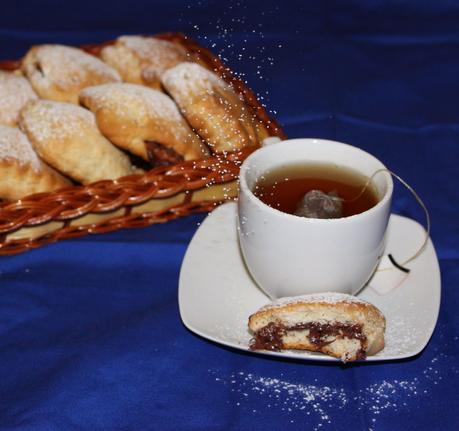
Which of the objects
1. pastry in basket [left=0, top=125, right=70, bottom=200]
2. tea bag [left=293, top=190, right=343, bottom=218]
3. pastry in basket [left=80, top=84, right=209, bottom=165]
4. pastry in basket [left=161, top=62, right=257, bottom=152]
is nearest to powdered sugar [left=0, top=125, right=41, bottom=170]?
pastry in basket [left=0, top=125, right=70, bottom=200]

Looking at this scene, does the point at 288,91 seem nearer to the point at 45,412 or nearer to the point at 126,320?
the point at 126,320

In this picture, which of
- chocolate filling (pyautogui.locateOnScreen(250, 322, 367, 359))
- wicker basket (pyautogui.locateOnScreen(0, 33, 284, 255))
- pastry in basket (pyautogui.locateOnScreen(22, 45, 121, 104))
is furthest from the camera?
pastry in basket (pyautogui.locateOnScreen(22, 45, 121, 104))

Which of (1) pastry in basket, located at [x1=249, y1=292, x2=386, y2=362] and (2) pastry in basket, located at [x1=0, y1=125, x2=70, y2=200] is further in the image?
(2) pastry in basket, located at [x1=0, y1=125, x2=70, y2=200]

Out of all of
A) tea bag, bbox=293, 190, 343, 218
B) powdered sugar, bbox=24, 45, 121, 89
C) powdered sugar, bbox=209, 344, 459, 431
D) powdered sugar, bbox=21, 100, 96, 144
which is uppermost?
powdered sugar, bbox=24, 45, 121, 89

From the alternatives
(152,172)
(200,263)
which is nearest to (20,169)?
(152,172)

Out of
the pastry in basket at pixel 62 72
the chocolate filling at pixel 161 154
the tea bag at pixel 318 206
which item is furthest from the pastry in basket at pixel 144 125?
the tea bag at pixel 318 206

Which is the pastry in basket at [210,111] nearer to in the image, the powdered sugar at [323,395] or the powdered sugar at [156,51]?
the powdered sugar at [156,51]

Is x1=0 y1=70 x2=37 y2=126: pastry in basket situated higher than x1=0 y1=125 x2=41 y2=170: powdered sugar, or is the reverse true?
x1=0 y1=70 x2=37 y2=126: pastry in basket

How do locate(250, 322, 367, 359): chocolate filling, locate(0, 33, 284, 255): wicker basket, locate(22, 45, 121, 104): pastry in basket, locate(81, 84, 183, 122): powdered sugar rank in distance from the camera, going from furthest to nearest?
locate(22, 45, 121, 104): pastry in basket, locate(81, 84, 183, 122): powdered sugar, locate(0, 33, 284, 255): wicker basket, locate(250, 322, 367, 359): chocolate filling

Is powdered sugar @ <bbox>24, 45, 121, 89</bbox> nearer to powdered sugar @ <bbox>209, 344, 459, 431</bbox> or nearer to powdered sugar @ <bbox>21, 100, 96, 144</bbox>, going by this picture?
powdered sugar @ <bbox>21, 100, 96, 144</bbox>
